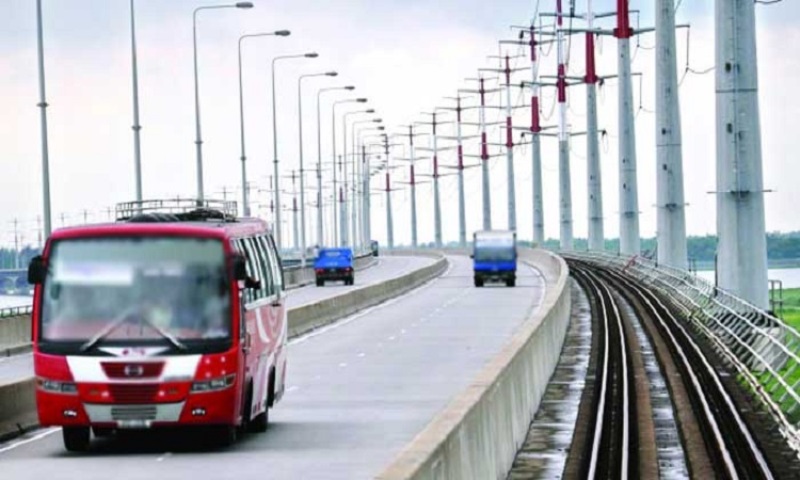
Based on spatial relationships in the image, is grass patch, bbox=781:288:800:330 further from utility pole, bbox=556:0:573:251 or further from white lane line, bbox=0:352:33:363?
white lane line, bbox=0:352:33:363

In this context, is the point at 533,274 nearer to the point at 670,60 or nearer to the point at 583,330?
the point at 670,60

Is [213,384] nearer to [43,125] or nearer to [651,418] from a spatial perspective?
[651,418]

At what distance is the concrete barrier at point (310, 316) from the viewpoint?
2598 cm

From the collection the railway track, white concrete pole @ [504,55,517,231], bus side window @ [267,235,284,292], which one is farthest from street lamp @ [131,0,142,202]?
white concrete pole @ [504,55,517,231]

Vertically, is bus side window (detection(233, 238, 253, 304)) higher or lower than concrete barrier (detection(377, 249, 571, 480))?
higher

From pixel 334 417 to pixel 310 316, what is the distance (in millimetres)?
28840

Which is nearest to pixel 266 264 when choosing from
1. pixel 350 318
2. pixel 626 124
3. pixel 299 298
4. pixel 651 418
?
pixel 651 418

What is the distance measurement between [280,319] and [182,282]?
4.45m

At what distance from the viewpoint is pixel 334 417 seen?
28.1m

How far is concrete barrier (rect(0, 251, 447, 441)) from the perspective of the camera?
26.0 meters

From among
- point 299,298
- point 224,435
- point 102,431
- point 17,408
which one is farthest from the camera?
point 299,298

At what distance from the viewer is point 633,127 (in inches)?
3292

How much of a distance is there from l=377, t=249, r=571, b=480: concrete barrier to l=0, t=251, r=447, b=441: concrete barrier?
19.9 ft

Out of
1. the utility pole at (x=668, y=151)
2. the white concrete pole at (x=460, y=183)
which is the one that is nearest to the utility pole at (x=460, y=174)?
the white concrete pole at (x=460, y=183)
